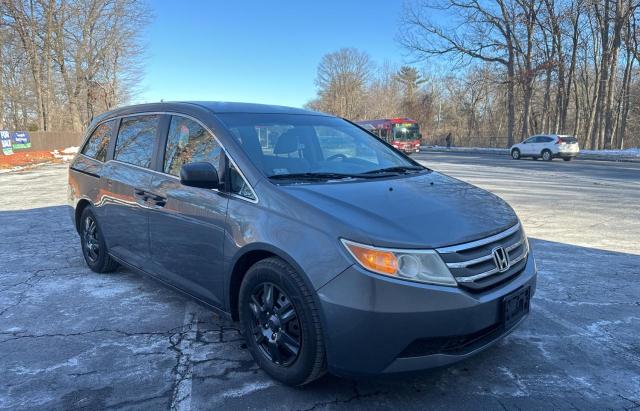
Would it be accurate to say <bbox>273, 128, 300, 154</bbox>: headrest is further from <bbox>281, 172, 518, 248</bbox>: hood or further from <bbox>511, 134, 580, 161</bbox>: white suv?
<bbox>511, 134, 580, 161</bbox>: white suv

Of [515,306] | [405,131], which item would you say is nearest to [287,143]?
[515,306]

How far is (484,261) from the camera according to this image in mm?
2537

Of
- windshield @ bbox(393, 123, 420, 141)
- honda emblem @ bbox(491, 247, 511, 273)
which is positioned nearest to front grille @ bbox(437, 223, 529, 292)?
honda emblem @ bbox(491, 247, 511, 273)

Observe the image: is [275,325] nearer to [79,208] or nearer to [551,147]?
[79,208]

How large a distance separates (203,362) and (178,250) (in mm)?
864

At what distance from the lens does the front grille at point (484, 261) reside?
7.91 ft

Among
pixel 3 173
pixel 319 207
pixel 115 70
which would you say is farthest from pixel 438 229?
pixel 115 70

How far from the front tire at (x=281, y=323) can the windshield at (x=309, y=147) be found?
72 cm

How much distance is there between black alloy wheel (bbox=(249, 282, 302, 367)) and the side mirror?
0.78 metres

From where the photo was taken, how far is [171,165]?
3648mm

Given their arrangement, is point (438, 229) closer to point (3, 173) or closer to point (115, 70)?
point (3, 173)

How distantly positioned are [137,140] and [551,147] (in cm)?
2830

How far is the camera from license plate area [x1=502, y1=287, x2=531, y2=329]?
2611 millimetres

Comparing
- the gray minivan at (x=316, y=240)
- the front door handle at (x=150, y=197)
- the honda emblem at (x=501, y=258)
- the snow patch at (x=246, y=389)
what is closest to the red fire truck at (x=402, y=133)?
the gray minivan at (x=316, y=240)
